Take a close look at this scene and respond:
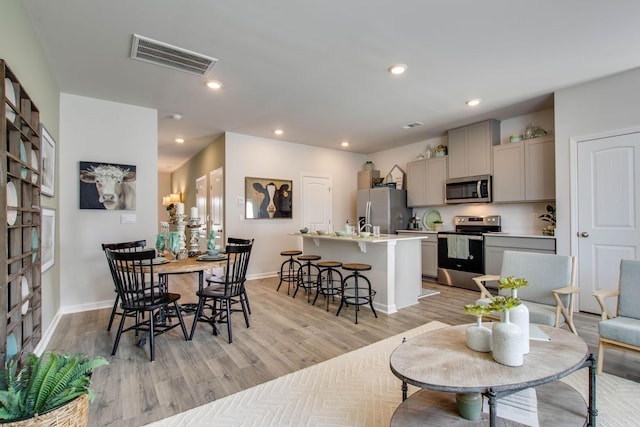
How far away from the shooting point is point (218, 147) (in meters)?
5.93

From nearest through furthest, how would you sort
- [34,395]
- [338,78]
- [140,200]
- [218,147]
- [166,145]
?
[34,395], [338,78], [140,200], [218,147], [166,145]

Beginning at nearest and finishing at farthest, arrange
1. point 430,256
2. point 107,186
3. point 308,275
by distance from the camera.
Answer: point 107,186, point 308,275, point 430,256

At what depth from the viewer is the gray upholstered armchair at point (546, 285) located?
243 centimetres

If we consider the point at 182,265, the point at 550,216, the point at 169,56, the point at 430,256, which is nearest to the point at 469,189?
the point at 550,216

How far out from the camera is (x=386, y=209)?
19.9ft

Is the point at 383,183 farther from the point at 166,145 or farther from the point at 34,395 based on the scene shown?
the point at 34,395

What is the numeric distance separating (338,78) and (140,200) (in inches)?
122

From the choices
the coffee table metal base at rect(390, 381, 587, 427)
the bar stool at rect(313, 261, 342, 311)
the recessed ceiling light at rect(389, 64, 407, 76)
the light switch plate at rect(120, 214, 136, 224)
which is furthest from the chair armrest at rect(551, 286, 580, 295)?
the light switch plate at rect(120, 214, 136, 224)

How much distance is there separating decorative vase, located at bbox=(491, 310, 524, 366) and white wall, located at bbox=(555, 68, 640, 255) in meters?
3.13

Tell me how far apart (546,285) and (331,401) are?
2.13 m

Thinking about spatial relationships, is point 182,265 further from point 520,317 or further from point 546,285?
point 546,285

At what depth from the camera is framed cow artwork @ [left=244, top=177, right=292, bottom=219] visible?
5.69 metres

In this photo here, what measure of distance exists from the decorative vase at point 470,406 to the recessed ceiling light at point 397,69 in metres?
2.90

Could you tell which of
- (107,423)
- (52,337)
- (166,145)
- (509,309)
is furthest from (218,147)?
(509,309)
